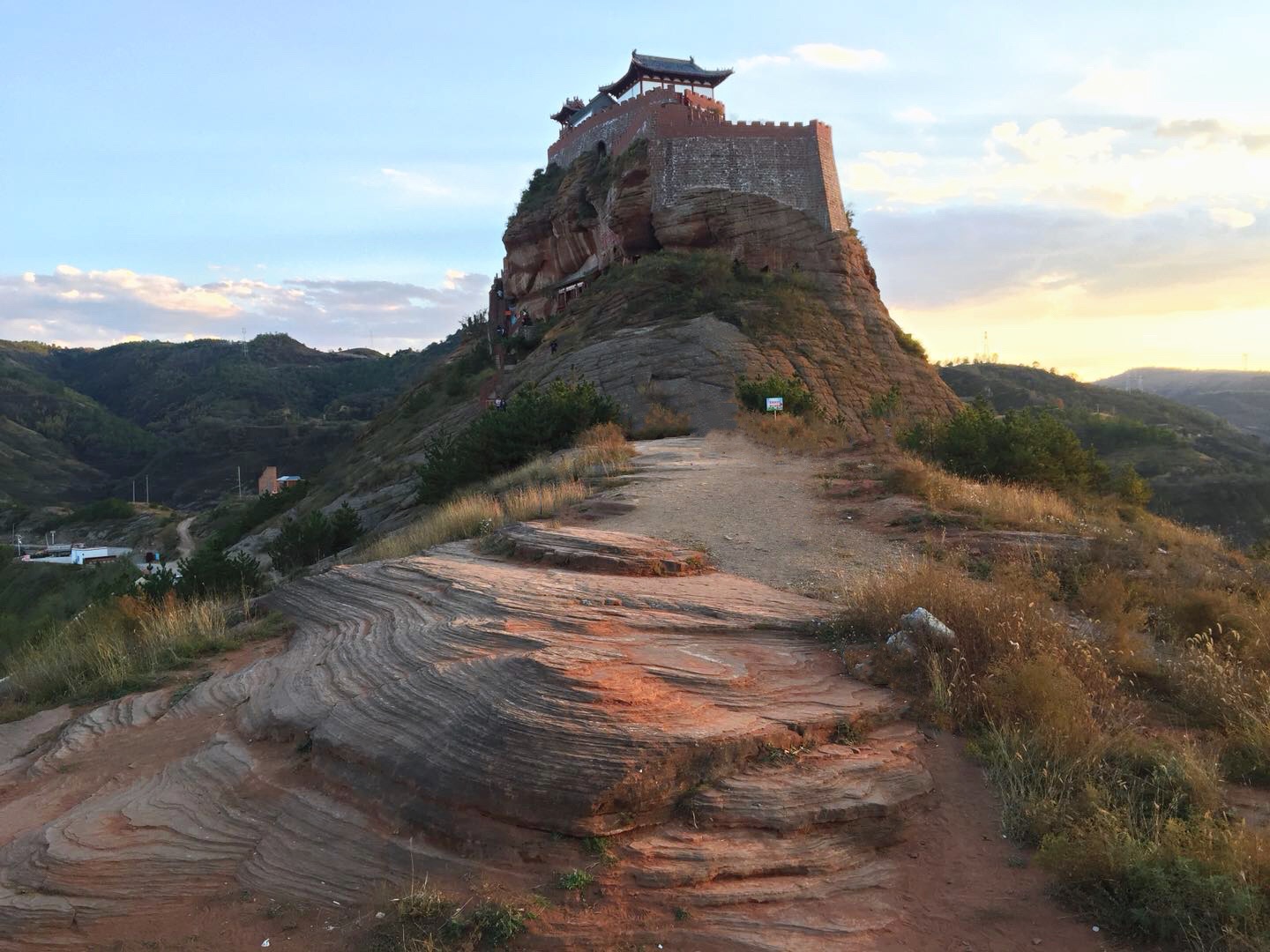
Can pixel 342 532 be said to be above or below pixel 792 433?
below

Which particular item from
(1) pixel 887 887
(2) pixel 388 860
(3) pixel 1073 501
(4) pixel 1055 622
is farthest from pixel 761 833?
(3) pixel 1073 501

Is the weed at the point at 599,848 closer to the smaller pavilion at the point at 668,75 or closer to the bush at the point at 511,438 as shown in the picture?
the bush at the point at 511,438

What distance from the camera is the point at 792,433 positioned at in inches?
624

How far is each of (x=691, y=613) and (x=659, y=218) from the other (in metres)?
26.9

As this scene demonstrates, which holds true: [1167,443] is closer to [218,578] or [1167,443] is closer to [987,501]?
[987,501]

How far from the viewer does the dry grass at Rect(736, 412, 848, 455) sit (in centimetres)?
1434

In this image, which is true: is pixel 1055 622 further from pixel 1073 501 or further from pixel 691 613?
pixel 1073 501

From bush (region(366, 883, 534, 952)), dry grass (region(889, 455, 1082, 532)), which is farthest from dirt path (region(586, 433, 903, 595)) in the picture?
bush (region(366, 883, 534, 952))

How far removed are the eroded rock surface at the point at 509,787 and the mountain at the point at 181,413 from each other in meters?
64.5

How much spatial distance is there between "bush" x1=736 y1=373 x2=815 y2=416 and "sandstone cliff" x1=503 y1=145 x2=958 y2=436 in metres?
0.52

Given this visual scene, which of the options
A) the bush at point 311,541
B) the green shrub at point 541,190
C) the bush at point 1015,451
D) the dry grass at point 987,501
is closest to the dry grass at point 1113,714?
the dry grass at point 987,501

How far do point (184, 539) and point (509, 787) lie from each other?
46732 mm

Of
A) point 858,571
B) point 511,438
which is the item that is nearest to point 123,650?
point 858,571

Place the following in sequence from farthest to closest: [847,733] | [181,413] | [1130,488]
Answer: [181,413] → [1130,488] → [847,733]
